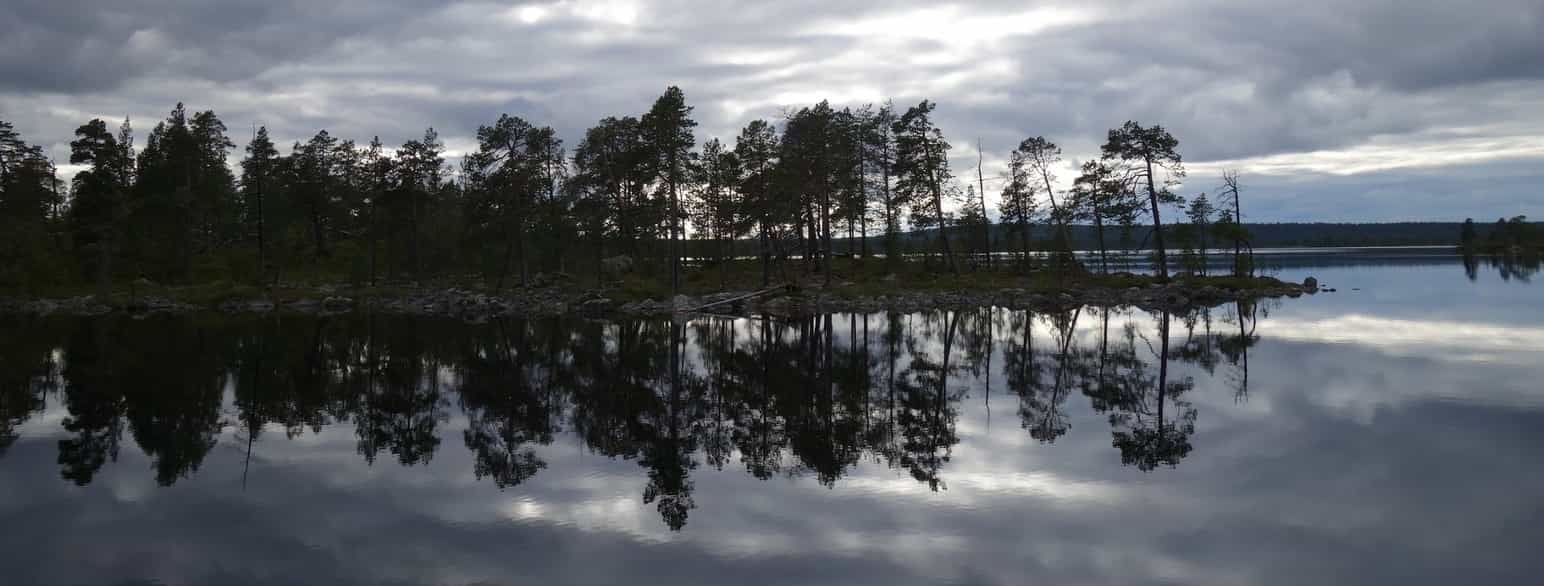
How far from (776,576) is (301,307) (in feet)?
191

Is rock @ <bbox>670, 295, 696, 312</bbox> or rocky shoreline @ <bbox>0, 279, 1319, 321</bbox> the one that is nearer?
rocky shoreline @ <bbox>0, 279, 1319, 321</bbox>

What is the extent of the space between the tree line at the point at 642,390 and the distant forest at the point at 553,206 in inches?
839

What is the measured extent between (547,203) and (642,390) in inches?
1721

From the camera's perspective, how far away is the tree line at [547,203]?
57.6m

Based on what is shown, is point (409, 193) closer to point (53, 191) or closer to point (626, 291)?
point (626, 291)

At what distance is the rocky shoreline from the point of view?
5000cm

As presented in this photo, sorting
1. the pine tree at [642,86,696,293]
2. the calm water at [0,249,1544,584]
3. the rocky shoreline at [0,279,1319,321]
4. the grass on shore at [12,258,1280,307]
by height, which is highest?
the pine tree at [642,86,696,293]

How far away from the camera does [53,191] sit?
8869 centimetres

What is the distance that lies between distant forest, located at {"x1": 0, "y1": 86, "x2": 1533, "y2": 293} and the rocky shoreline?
394 cm

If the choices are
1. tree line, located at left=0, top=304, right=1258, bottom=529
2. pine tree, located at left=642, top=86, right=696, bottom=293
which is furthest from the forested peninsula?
tree line, located at left=0, top=304, right=1258, bottom=529

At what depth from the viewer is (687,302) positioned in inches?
2023

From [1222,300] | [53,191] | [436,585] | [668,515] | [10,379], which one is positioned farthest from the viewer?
[53,191]

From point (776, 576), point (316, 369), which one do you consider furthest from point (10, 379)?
point (776, 576)

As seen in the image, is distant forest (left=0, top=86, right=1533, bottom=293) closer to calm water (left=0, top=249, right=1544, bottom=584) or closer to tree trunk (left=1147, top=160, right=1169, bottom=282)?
tree trunk (left=1147, top=160, right=1169, bottom=282)
